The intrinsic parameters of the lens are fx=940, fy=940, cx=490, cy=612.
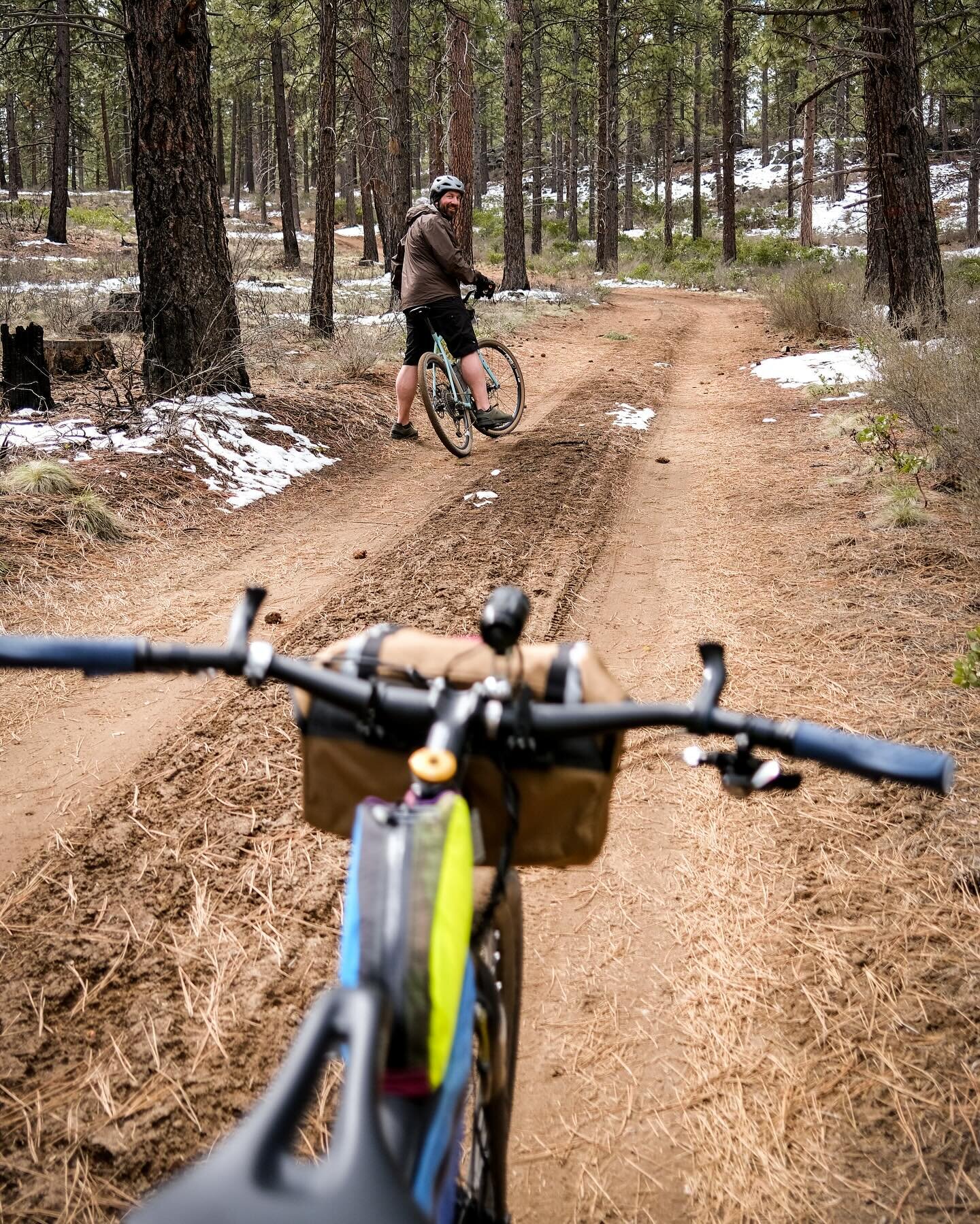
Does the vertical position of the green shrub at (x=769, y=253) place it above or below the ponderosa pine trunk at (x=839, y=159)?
below

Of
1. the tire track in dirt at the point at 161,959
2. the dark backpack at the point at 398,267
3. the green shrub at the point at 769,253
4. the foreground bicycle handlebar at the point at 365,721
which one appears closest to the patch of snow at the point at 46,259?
the dark backpack at the point at 398,267

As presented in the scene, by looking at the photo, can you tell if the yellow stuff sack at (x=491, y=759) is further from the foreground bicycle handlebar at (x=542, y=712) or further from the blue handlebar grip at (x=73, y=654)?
the blue handlebar grip at (x=73, y=654)

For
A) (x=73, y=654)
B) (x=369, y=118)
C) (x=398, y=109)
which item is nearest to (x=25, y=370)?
(x=73, y=654)

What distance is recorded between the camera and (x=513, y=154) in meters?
20.9

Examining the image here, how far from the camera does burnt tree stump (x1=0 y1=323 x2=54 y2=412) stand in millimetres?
8016

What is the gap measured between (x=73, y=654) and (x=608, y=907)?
6.95 ft

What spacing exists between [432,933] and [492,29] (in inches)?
1292

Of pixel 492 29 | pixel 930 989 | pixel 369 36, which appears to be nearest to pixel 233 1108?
pixel 930 989

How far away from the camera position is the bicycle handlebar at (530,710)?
1.29 meters

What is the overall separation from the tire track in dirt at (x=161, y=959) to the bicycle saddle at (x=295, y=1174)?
170cm

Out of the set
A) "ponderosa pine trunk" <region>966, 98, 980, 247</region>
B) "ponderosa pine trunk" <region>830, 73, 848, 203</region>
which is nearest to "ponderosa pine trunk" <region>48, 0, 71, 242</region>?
"ponderosa pine trunk" <region>966, 98, 980, 247</region>

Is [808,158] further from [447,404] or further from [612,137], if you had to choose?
[447,404]

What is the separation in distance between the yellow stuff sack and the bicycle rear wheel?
716 centimetres

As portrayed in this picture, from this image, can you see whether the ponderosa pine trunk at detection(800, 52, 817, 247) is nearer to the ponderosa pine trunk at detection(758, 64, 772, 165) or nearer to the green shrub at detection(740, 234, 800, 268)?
the green shrub at detection(740, 234, 800, 268)
